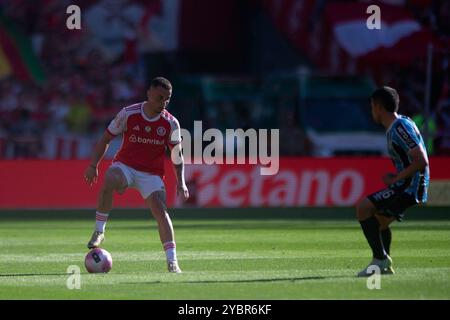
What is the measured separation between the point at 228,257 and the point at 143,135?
245 cm

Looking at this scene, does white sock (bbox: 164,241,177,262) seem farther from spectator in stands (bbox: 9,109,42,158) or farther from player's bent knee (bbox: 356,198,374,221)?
spectator in stands (bbox: 9,109,42,158)

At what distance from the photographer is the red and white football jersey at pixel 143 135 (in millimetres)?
13445

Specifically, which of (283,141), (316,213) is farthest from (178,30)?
(316,213)

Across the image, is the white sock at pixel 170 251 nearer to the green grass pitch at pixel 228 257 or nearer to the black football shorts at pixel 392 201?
the green grass pitch at pixel 228 257

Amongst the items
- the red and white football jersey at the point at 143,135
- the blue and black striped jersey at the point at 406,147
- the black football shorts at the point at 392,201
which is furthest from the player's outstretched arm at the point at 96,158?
the blue and black striped jersey at the point at 406,147

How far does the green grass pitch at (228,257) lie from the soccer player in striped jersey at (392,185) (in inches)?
18.1

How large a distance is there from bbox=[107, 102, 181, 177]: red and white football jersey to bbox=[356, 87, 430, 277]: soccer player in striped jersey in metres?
2.58

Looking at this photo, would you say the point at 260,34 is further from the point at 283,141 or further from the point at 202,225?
the point at 202,225

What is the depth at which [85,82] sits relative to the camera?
123 feet

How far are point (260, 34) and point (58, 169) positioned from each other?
16.7 m

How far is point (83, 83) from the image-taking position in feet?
122

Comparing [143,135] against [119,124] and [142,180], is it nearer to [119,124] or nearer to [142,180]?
→ [119,124]

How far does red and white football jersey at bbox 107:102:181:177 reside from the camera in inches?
529

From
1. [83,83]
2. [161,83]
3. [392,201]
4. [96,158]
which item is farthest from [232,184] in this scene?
[392,201]
